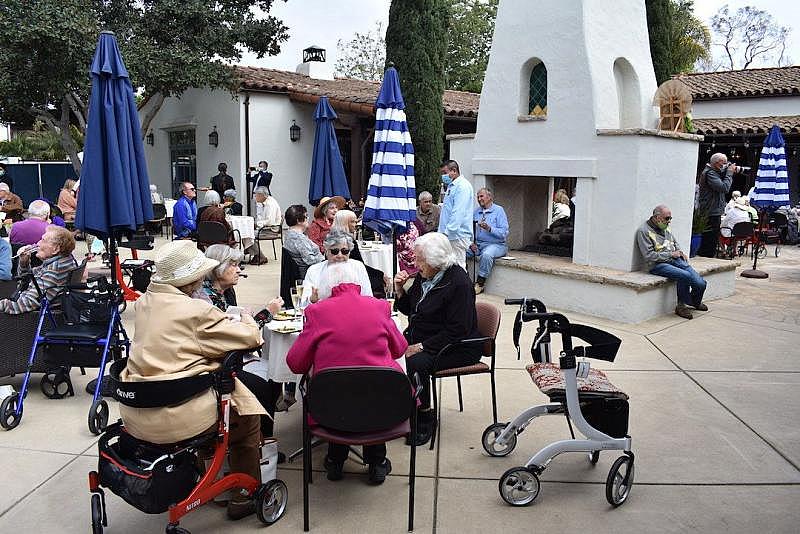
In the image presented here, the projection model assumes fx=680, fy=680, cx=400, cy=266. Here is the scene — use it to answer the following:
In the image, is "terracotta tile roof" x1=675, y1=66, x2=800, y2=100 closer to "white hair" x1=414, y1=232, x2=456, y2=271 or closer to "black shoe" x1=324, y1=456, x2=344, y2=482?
"white hair" x1=414, y1=232, x2=456, y2=271

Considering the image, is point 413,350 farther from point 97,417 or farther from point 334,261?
point 97,417

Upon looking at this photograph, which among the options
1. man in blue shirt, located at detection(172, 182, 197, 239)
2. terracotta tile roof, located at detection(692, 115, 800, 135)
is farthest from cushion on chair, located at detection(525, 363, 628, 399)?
terracotta tile roof, located at detection(692, 115, 800, 135)

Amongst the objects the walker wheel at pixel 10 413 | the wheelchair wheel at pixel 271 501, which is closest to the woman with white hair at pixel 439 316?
the wheelchair wheel at pixel 271 501

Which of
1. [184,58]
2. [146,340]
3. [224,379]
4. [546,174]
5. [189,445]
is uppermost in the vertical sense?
[184,58]

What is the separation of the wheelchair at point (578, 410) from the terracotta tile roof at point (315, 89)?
11.5m

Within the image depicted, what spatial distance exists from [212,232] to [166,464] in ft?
17.8

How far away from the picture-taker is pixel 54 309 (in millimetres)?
5328

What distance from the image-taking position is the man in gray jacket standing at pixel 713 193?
440 inches

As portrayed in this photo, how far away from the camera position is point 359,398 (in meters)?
3.32

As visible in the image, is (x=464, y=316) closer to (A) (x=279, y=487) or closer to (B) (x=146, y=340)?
(A) (x=279, y=487)

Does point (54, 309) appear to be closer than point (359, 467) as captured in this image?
No

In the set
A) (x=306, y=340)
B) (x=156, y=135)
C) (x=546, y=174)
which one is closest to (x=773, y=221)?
(x=546, y=174)

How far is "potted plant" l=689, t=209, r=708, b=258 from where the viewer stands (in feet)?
34.2

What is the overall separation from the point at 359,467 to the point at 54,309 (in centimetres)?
286
